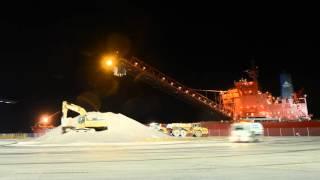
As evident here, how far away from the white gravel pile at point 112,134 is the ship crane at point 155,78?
59.5ft

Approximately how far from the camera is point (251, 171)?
1519 cm

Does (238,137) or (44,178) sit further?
(238,137)

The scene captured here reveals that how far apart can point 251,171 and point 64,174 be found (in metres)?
6.40

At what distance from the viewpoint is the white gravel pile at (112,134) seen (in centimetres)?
4625

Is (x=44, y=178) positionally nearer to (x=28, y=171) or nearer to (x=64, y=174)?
(x=64, y=174)

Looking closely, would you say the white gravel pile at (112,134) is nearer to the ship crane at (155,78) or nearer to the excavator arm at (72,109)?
the excavator arm at (72,109)

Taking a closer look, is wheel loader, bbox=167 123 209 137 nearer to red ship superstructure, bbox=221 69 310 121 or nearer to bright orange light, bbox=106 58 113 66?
bright orange light, bbox=106 58 113 66

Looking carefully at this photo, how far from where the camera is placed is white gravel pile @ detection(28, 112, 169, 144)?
152 feet

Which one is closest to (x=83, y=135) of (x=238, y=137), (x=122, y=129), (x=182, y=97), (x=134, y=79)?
(x=122, y=129)

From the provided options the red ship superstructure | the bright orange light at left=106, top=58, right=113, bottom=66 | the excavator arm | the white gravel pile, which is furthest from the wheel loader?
the red ship superstructure

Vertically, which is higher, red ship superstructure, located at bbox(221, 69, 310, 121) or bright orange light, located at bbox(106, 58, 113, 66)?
bright orange light, located at bbox(106, 58, 113, 66)

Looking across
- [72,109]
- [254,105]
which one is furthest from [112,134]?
[254,105]

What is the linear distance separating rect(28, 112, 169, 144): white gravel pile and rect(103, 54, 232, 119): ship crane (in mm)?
18148

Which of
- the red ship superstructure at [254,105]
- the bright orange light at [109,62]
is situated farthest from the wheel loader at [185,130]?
the red ship superstructure at [254,105]
